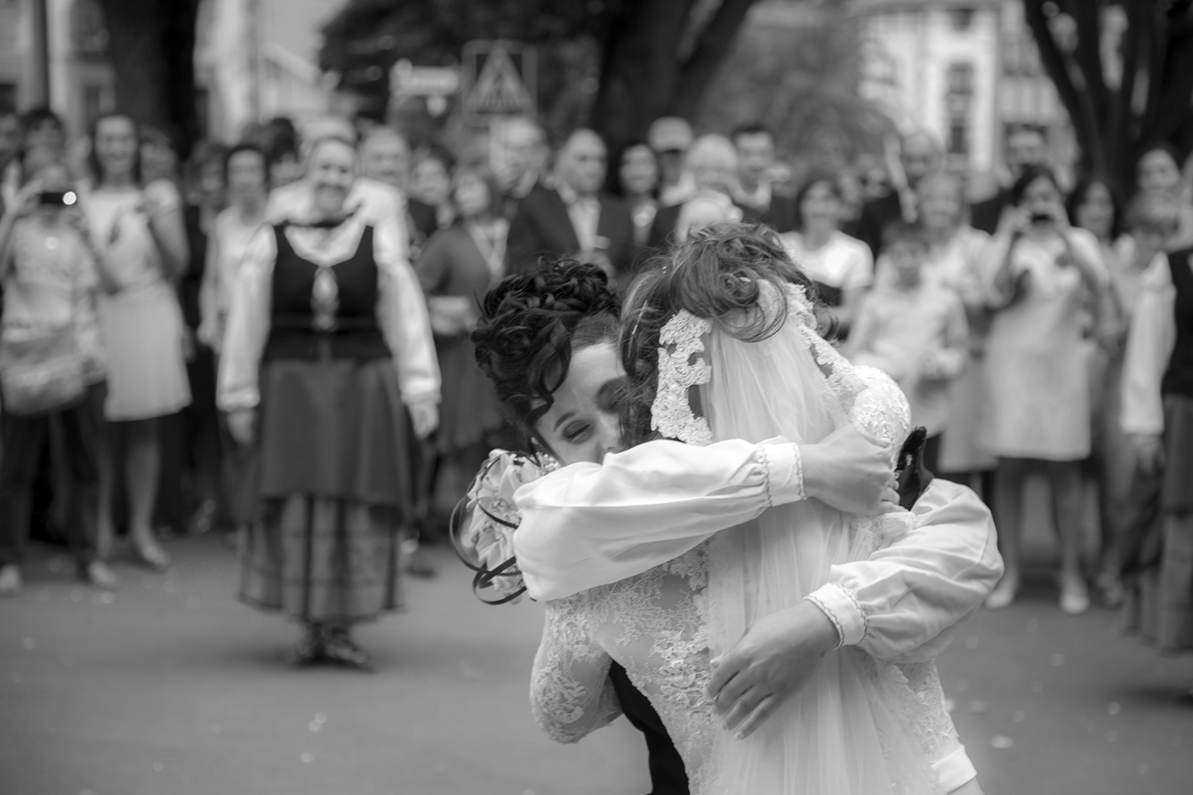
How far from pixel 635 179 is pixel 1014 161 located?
7.84 ft

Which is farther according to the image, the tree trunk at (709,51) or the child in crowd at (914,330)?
the tree trunk at (709,51)

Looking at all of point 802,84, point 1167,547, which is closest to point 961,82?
point 802,84

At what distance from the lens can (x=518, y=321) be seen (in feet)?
8.36

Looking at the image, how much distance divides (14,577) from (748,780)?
6716 millimetres

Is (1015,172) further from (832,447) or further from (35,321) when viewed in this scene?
(832,447)

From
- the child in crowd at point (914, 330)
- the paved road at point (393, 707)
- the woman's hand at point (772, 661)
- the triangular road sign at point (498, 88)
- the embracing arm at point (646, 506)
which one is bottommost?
the paved road at point (393, 707)

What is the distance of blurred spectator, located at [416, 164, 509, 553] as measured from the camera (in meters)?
9.45

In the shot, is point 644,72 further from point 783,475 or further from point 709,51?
point 783,475

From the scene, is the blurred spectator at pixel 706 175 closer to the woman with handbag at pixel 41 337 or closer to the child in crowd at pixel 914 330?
the child in crowd at pixel 914 330

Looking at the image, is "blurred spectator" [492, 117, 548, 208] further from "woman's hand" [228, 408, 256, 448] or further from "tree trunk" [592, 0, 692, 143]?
"woman's hand" [228, 408, 256, 448]

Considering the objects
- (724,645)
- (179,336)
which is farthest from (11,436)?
(724,645)

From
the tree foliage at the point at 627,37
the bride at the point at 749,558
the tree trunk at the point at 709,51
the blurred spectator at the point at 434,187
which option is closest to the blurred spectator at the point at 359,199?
the blurred spectator at the point at 434,187

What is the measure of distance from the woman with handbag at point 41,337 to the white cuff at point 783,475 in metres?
6.48

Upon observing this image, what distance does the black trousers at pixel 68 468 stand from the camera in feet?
26.8
